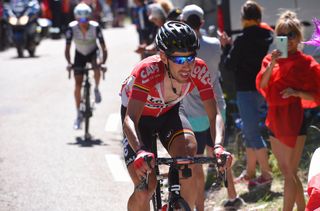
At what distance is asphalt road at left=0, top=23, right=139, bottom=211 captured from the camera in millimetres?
8375

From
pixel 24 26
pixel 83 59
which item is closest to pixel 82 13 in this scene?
pixel 83 59

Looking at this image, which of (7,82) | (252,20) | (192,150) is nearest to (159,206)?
(192,150)

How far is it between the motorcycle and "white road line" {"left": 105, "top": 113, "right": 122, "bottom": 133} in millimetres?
10164

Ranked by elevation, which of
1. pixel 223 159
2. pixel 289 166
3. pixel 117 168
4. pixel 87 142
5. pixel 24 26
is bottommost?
pixel 24 26

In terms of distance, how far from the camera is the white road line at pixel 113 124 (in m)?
12.9

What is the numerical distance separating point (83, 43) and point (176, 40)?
7603mm

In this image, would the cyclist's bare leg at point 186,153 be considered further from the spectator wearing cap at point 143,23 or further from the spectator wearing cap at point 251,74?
the spectator wearing cap at point 143,23

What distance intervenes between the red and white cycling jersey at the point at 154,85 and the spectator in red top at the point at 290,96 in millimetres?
1138

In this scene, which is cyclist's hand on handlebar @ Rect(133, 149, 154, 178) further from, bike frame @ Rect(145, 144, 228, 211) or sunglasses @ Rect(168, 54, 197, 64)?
sunglasses @ Rect(168, 54, 197, 64)

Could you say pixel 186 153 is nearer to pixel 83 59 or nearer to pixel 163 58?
pixel 163 58

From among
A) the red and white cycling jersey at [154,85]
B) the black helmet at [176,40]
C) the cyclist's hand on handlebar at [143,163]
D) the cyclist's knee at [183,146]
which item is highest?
the black helmet at [176,40]

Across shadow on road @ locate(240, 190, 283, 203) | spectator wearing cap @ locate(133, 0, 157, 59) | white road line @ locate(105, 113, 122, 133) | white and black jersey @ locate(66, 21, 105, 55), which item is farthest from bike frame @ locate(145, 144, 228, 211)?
spectator wearing cap @ locate(133, 0, 157, 59)

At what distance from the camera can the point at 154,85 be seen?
570 centimetres

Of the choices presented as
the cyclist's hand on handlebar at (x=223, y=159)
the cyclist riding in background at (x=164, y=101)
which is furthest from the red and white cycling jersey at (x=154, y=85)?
the cyclist's hand on handlebar at (x=223, y=159)
